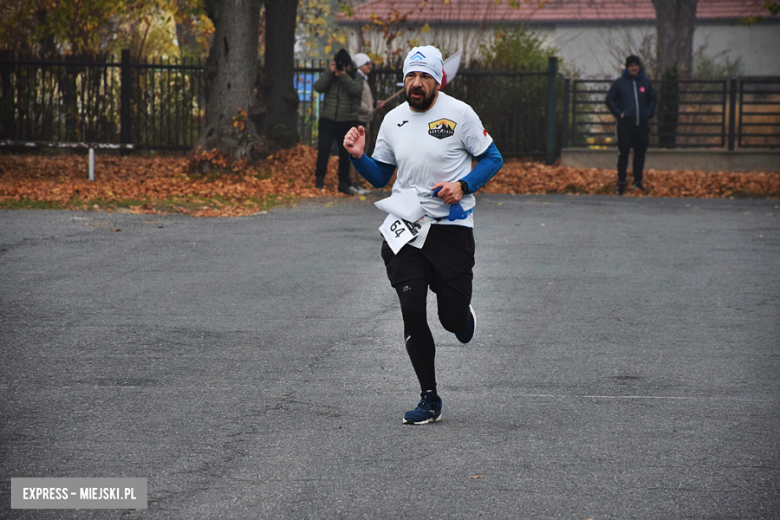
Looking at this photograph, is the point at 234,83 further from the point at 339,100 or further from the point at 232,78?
the point at 339,100

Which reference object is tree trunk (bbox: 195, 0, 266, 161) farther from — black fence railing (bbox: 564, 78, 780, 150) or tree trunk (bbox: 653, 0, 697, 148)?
tree trunk (bbox: 653, 0, 697, 148)

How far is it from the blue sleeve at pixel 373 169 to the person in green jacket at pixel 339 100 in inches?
390

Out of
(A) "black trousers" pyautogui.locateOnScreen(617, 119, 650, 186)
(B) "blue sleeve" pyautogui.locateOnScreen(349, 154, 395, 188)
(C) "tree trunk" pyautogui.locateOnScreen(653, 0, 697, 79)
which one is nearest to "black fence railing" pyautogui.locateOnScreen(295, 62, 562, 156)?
(A) "black trousers" pyautogui.locateOnScreen(617, 119, 650, 186)

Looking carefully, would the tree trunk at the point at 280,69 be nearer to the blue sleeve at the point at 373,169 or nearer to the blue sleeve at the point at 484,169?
A: the blue sleeve at the point at 373,169

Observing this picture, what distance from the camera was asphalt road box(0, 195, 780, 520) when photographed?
149 inches

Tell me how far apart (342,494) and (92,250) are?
6.78 m

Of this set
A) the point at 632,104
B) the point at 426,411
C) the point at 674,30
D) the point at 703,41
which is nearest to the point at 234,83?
the point at 632,104

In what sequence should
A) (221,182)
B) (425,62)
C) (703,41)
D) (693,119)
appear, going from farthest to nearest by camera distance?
(703,41), (693,119), (221,182), (425,62)

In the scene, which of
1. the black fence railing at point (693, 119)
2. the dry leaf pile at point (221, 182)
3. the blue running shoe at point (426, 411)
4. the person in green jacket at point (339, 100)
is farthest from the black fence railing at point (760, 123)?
the blue running shoe at point (426, 411)

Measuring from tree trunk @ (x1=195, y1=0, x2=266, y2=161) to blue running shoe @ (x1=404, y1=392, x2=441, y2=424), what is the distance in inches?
500

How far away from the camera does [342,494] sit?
3713mm

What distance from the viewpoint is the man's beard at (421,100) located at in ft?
15.4

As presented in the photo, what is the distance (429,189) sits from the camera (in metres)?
4.79

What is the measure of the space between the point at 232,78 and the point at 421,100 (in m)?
12.7
